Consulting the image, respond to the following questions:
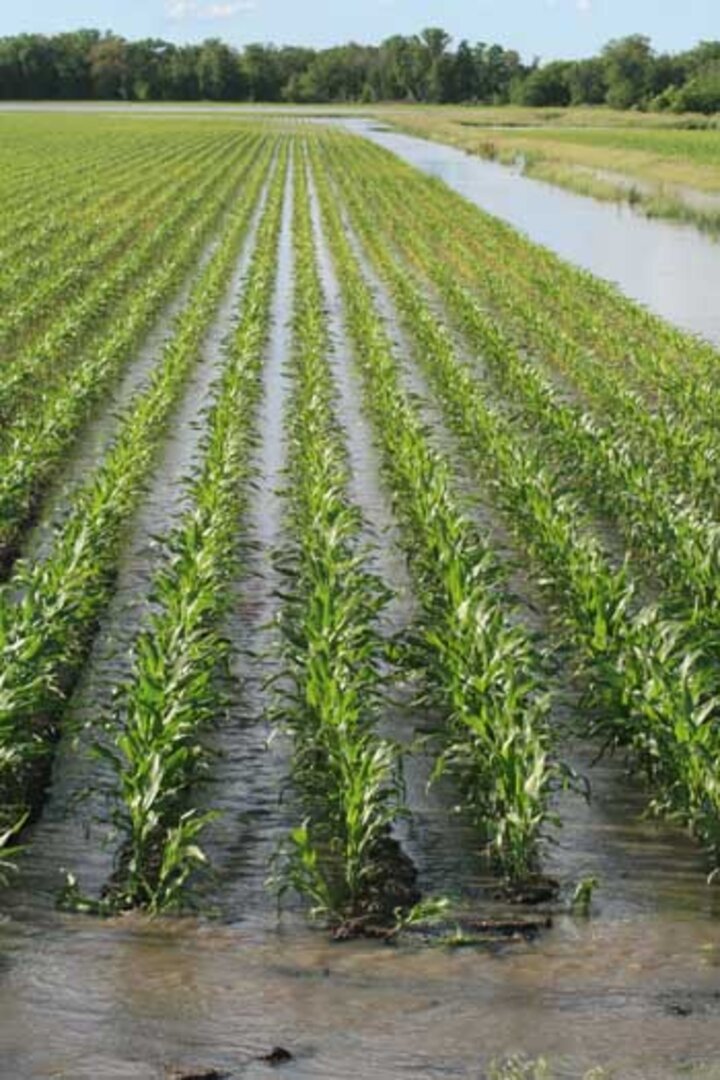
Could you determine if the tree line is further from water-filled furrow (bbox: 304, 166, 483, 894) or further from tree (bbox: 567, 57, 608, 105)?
water-filled furrow (bbox: 304, 166, 483, 894)

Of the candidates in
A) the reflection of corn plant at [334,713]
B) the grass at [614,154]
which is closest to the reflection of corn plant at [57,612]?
the reflection of corn plant at [334,713]

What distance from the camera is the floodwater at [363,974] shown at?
523 cm

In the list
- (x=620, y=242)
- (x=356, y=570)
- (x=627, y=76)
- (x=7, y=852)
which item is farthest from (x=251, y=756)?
(x=627, y=76)

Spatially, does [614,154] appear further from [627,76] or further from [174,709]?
[627,76]

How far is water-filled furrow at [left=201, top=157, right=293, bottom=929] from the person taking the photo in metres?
6.41

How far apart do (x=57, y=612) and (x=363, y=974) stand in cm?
290

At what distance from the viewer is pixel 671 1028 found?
17.7 ft

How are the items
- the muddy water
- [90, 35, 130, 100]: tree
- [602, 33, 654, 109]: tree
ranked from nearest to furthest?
the muddy water, [602, 33, 654, 109]: tree, [90, 35, 130, 100]: tree

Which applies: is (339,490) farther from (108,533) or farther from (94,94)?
(94,94)

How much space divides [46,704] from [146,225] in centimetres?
2548

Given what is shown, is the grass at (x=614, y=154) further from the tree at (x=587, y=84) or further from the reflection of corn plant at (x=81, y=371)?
the tree at (x=587, y=84)

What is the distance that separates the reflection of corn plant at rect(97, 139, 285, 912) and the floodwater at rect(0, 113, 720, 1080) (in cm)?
17

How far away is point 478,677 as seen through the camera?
7.25 m

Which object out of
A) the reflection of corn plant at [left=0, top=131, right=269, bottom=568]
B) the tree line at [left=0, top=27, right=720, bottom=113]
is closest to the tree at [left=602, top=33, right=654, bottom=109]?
the tree line at [left=0, top=27, right=720, bottom=113]
